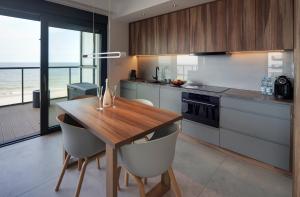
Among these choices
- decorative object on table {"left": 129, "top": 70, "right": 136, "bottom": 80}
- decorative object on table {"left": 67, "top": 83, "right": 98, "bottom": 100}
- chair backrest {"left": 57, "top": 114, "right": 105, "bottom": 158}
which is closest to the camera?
chair backrest {"left": 57, "top": 114, "right": 105, "bottom": 158}

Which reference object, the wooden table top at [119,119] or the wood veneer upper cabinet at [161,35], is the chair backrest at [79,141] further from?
the wood veneer upper cabinet at [161,35]

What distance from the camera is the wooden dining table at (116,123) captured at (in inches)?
55.2

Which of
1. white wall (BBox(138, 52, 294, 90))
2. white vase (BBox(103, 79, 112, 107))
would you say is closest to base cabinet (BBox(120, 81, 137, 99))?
white wall (BBox(138, 52, 294, 90))

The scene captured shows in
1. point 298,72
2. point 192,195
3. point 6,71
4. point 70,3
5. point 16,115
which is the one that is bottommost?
point 192,195

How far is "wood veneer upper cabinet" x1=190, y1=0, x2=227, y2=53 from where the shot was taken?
293 centimetres

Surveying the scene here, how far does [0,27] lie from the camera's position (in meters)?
3.82

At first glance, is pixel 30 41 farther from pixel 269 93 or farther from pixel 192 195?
pixel 269 93

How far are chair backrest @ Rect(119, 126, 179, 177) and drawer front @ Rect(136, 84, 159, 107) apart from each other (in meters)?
2.30

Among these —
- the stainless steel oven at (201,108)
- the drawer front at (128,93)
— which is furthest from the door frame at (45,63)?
the stainless steel oven at (201,108)

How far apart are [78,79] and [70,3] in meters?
1.44

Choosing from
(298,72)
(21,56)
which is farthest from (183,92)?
(21,56)

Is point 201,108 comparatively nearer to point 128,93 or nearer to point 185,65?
point 185,65

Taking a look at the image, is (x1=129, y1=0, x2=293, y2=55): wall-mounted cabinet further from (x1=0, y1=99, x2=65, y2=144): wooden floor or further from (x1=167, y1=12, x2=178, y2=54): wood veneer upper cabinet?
(x1=0, y1=99, x2=65, y2=144): wooden floor

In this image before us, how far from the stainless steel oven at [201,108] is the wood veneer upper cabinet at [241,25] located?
0.85m
